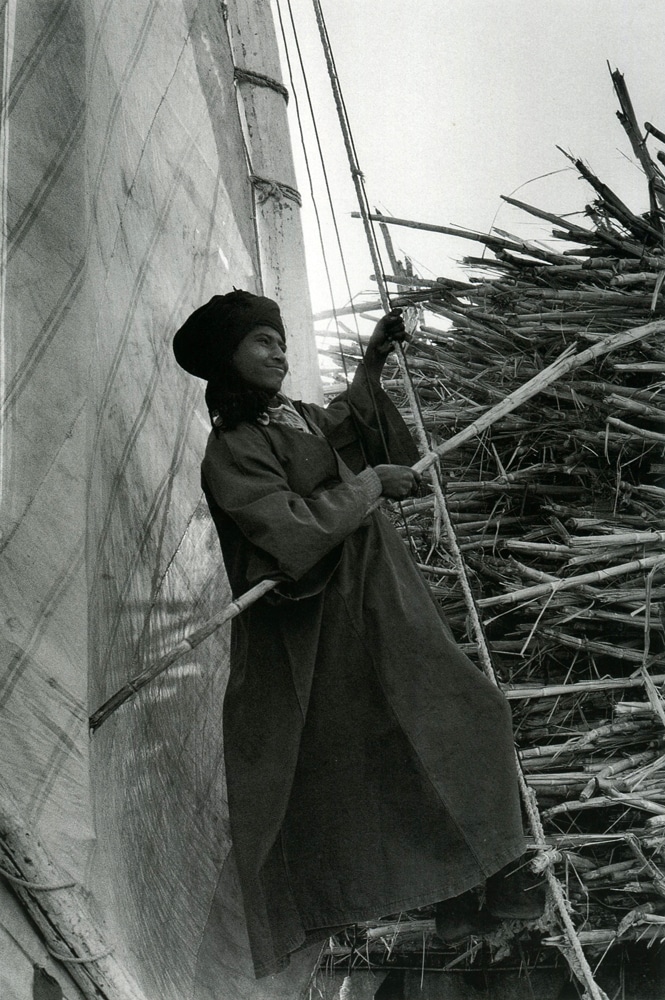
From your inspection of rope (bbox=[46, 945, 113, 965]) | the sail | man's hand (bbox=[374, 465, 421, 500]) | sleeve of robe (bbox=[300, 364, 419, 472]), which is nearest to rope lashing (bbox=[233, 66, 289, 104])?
the sail

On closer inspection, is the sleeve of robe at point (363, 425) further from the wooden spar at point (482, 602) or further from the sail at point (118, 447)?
the sail at point (118, 447)

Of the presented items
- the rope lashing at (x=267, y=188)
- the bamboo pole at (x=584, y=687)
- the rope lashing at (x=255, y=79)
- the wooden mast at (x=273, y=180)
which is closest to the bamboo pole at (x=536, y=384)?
the wooden mast at (x=273, y=180)

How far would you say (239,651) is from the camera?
2.24 meters

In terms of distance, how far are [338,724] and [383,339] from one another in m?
0.80

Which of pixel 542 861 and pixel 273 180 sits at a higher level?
pixel 273 180

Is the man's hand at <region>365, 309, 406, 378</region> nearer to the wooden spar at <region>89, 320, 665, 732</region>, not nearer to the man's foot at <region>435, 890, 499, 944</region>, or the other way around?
the wooden spar at <region>89, 320, 665, 732</region>

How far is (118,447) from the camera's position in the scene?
2457mm

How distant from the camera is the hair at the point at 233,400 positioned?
2.28m

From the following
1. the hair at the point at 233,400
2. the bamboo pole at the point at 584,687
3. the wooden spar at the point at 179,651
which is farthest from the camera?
the bamboo pole at the point at 584,687

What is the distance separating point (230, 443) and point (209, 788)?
2.58 ft

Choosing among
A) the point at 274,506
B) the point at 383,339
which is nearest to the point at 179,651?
the point at 274,506

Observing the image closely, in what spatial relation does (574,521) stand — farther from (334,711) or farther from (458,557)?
(334,711)

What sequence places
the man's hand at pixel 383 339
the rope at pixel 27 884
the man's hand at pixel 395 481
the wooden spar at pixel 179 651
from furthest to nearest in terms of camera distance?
1. the man's hand at pixel 383 339
2. the man's hand at pixel 395 481
3. the wooden spar at pixel 179 651
4. the rope at pixel 27 884

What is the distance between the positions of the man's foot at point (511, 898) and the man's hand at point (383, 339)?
103 centimetres
